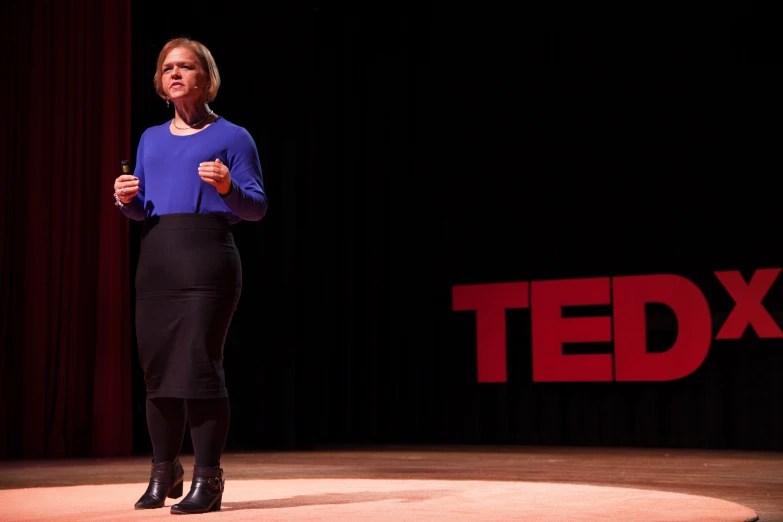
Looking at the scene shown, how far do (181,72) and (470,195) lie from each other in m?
4.69

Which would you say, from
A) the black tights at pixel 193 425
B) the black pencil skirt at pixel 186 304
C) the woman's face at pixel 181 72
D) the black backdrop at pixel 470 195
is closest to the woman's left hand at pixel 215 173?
the black pencil skirt at pixel 186 304

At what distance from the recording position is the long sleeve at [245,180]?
7.74 feet

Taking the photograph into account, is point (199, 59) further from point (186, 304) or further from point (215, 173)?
point (186, 304)

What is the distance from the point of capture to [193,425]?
95.7 inches

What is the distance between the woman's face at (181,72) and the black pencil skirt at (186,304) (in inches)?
11.6

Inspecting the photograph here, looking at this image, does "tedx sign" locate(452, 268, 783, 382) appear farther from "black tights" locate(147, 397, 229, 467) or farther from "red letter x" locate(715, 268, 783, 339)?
"black tights" locate(147, 397, 229, 467)

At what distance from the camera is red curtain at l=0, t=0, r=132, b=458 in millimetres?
5703

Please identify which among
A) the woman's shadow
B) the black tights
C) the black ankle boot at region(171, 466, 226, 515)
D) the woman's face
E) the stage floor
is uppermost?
the woman's face

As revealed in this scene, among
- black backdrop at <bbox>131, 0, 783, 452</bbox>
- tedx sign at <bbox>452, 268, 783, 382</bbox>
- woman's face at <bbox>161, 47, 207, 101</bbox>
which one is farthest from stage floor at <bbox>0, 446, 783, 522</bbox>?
woman's face at <bbox>161, 47, 207, 101</bbox>

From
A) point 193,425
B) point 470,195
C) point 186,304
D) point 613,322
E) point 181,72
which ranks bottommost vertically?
point 193,425

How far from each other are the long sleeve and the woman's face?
0.51 ft

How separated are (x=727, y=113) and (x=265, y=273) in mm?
2880

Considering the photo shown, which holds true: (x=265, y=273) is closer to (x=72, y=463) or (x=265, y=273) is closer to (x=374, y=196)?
(x=374, y=196)

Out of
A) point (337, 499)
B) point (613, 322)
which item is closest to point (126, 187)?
point (337, 499)
